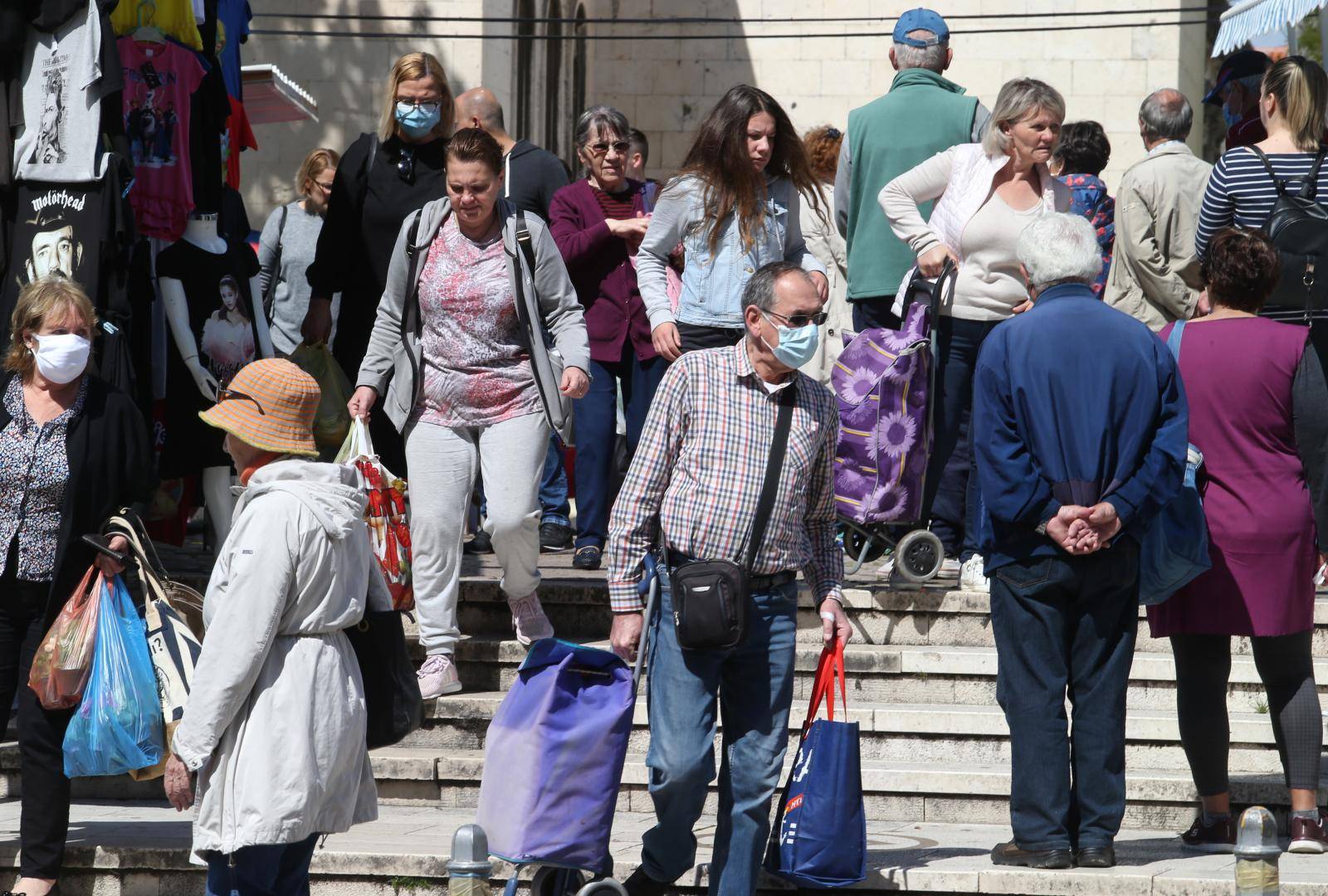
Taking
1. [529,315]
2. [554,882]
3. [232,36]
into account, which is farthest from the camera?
[232,36]

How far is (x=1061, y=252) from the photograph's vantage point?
19.0 feet

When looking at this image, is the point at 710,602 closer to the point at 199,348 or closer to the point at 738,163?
the point at 738,163

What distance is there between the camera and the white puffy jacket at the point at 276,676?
15.2 ft

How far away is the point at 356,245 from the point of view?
8086mm

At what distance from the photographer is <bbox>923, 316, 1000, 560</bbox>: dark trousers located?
7.62 m

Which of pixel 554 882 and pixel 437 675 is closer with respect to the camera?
pixel 554 882

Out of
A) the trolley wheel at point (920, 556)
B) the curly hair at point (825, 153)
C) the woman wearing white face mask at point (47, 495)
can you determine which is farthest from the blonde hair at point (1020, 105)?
the woman wearing white face mask at point (47, 495)

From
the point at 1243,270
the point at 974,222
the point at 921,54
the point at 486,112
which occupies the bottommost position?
the point at 1243,270

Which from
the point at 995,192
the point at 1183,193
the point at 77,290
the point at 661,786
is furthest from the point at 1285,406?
the point at 77,290

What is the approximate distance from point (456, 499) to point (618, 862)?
1.70 metres

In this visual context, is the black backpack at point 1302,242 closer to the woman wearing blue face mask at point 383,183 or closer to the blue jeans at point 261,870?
the woman wearing blue face mask at point 383,183

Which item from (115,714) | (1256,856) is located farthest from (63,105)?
(1256,856)

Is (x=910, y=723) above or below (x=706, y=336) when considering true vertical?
below

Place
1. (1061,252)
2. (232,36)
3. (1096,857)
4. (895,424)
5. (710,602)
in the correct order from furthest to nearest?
1. (232,36)
2. (895,424)
3. (1061,252)
4. (1096,857)
5. (710,602)
